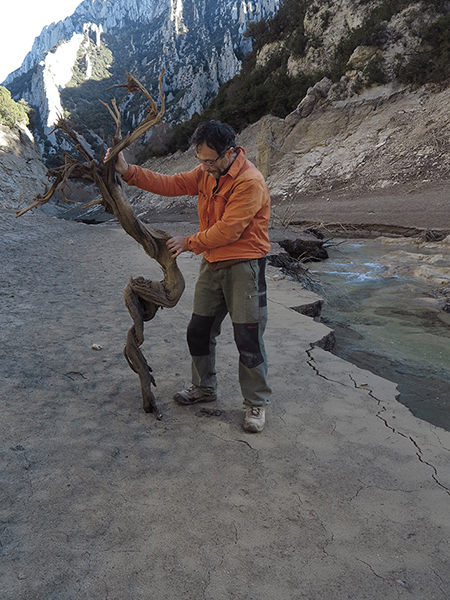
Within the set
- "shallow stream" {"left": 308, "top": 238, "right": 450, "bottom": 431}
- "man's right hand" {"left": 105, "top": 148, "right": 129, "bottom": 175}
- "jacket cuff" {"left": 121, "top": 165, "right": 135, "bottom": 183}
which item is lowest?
"shallow stream" {"left": 308, "top": 238, "right": 450, "bottom": 431}

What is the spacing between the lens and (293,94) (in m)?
24.6

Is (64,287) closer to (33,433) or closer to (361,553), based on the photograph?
(33,433)

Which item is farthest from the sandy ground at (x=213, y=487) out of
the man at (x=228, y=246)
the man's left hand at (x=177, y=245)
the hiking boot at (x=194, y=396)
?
the man's left hand at (x=177, y=245)

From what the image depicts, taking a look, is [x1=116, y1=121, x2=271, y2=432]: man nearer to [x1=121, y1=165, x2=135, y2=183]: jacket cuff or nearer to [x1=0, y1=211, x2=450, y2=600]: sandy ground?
[x1=121, y1=165, x2=135, y2=183]: jacket cuff

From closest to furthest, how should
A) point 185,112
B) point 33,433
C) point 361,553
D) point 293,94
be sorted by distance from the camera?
point 361,553 < point 33,433 < point 293,94 < point 185,112

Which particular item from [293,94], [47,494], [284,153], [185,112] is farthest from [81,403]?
[185,112]

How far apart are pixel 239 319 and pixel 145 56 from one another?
98955 mm

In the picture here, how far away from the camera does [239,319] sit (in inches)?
98.9

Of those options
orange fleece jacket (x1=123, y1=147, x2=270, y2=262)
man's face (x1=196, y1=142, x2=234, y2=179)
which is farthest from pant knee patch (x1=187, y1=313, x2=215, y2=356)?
man's face (x1=196, y1=142, x2=234, y2=179)

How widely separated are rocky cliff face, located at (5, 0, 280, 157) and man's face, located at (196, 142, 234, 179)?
5037 cm

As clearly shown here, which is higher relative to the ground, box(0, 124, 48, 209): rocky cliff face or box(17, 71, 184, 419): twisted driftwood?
box(0, 124, 48, 209): rocky cliff face

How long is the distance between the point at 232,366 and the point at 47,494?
194 cm

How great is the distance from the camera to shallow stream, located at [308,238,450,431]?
3.90 meters

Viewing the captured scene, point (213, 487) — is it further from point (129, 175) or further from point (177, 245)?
point (129, 175)
